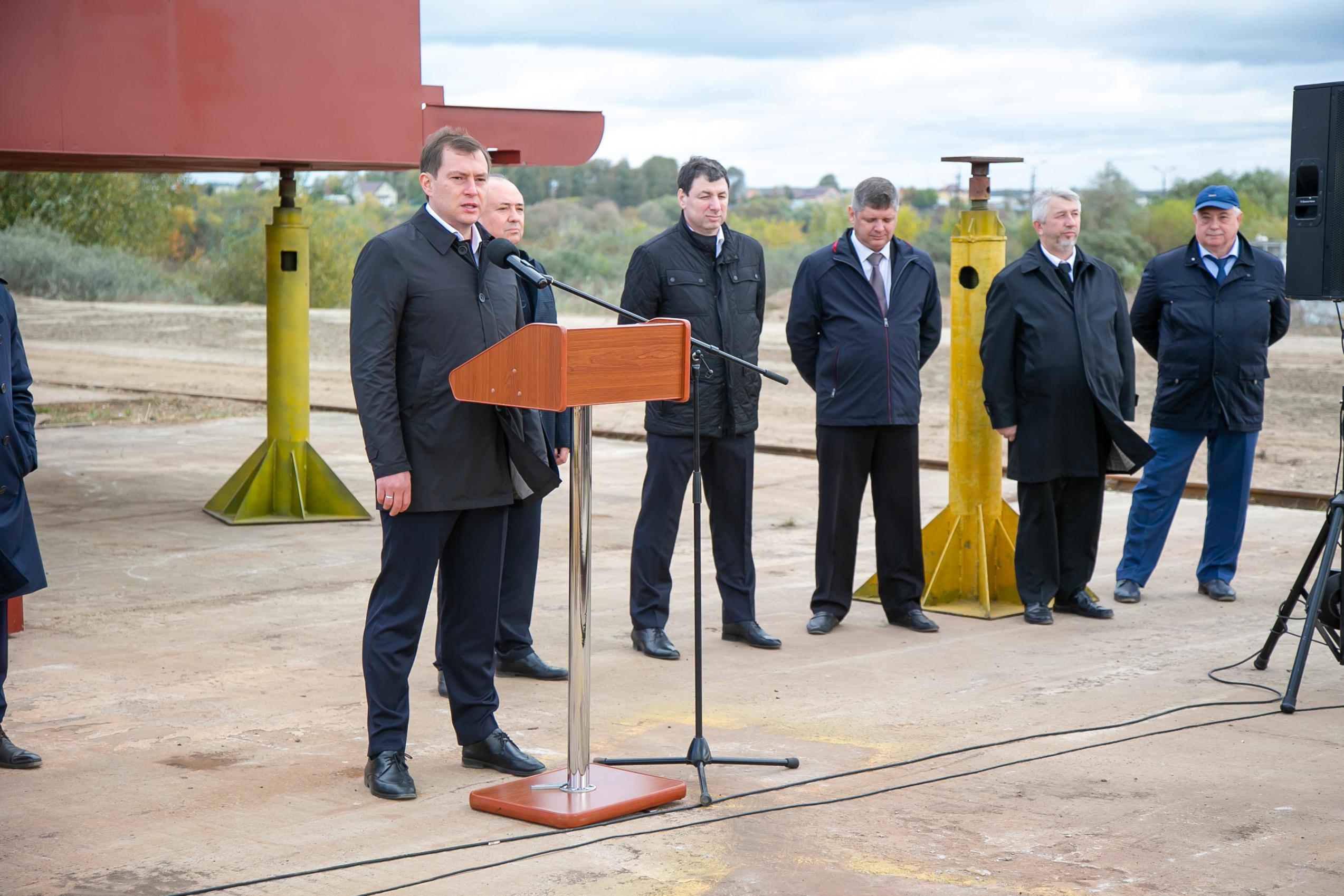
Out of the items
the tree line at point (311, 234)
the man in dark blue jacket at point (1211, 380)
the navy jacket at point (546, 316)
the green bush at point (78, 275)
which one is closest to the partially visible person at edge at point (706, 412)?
the navy jacket at point (546, 316)

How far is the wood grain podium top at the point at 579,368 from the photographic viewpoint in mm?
4191

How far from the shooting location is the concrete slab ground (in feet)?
13.7

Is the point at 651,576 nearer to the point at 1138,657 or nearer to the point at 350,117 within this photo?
the point at 1138,657

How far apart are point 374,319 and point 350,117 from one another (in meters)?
4.94

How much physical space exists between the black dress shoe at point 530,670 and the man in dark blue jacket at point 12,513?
189 cm

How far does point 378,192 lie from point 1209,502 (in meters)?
105

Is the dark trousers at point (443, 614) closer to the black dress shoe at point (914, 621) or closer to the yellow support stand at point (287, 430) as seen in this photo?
the black dress shoe at point (914, 621)

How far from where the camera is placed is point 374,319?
468 cm

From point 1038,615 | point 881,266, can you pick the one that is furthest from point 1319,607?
point 881,266

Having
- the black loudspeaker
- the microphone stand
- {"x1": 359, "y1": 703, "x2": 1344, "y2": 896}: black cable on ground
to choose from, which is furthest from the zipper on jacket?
the microphone stand

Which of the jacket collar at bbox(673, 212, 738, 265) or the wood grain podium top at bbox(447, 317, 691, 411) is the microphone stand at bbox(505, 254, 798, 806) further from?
the jacket collar at bbox(673, 212, 738, 265)

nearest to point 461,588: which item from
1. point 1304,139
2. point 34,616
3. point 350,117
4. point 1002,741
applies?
point 1002,741

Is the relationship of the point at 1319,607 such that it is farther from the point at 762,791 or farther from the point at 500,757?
the point at 500,757

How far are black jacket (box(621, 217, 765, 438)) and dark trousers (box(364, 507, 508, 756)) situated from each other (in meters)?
1.92
